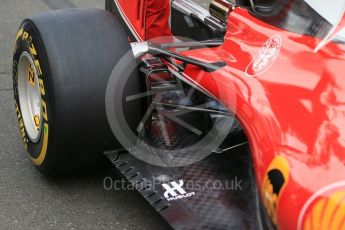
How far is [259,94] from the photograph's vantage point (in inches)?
91.0

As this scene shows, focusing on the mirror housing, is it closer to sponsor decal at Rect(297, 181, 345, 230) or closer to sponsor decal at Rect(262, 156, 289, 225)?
sponsor decal at Rect(262, 156, 289, 225)

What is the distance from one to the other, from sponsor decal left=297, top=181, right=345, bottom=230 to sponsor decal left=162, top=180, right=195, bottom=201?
846 mm

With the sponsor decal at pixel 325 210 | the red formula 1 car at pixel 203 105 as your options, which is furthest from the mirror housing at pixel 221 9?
the sponsor decal at pixel 325 210

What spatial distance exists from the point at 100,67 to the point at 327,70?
1.13 metres

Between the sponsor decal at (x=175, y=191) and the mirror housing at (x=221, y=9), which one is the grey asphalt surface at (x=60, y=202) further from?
the mirror housing at (x=221, y=9)

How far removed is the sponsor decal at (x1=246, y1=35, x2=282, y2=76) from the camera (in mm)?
2398

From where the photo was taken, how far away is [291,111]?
7.04 feet

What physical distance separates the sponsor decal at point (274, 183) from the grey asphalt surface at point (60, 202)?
923 millimetres

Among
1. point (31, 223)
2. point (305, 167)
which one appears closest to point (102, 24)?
point (31, 223)

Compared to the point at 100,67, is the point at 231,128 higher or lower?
lower

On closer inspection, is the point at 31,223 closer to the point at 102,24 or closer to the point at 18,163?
the point at 18,163

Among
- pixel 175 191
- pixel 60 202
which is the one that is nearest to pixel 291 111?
pixel 175 191

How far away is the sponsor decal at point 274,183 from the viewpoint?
1972 millimetres

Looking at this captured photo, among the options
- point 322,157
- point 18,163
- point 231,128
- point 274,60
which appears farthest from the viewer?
point 18,163
